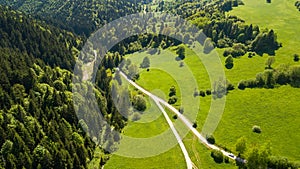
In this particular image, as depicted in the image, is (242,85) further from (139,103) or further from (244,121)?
(139,103)

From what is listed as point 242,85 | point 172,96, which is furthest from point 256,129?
point 172,96

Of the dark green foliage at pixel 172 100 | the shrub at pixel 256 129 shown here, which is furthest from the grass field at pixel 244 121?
the dark green foliage at pixel 172 100

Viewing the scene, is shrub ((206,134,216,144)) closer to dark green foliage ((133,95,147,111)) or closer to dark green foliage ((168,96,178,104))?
dark green foliage ((168,96,178,104))

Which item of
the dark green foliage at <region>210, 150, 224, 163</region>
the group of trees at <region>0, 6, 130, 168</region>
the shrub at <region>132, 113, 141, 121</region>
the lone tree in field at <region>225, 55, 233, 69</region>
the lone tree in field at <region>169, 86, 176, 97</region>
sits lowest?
the shrub at <region>132, 113, 141, 121</region>

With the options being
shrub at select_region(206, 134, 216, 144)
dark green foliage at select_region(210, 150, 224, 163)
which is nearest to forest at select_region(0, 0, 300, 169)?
dark green foliage at select_region(210, 150, 224, 163)

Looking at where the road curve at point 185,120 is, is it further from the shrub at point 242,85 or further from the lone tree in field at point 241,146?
the shrub at point 242,85
